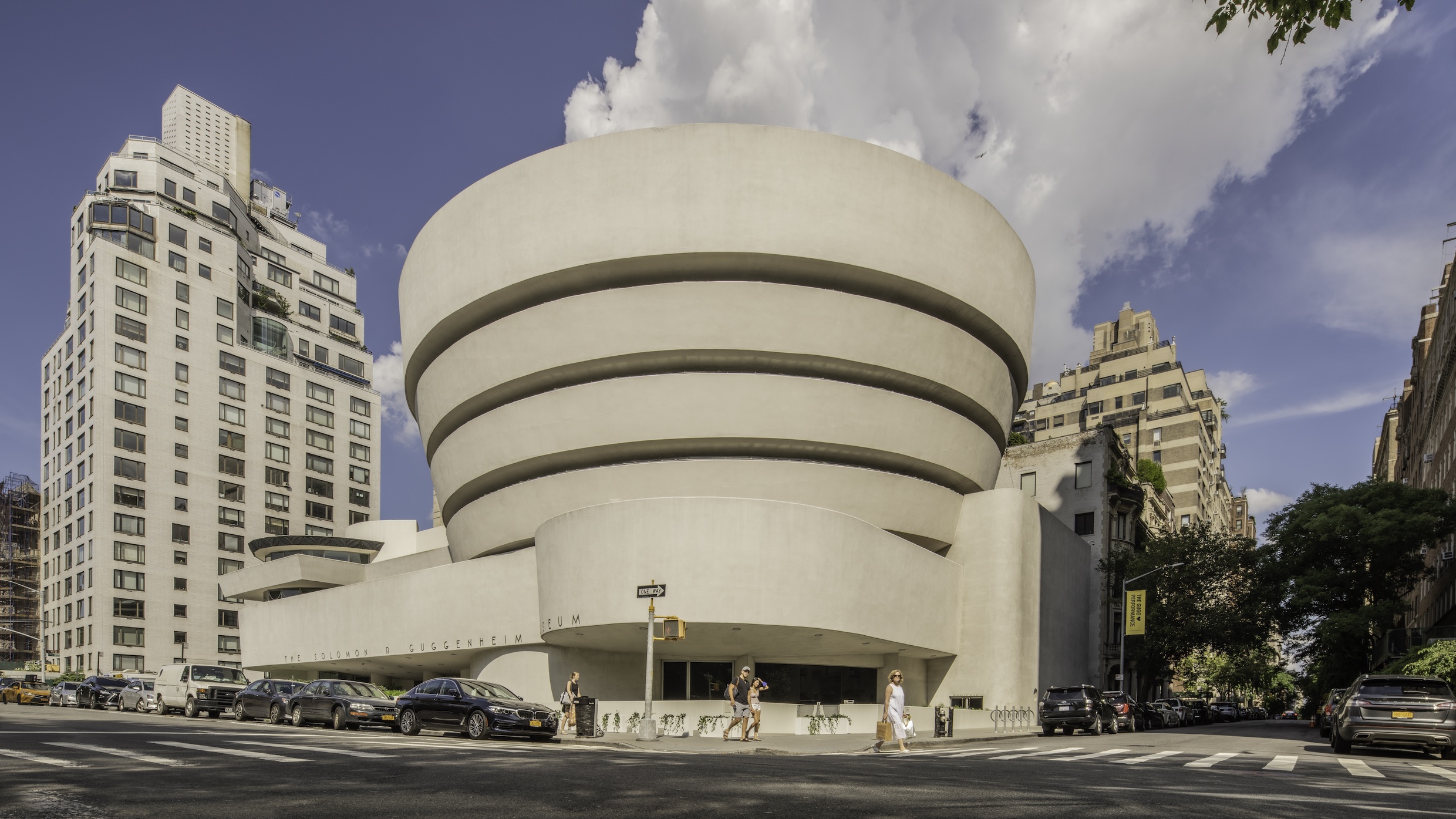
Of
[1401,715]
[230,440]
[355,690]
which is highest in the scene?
[230,440]

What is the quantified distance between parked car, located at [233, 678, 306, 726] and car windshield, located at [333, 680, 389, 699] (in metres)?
2.09

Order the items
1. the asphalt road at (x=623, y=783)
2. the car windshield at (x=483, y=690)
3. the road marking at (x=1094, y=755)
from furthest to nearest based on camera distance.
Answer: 1. the car windshield at (x=483, y=690)
2. the road marking at (x=1094, y=755)
3. the asphalt road at (x=623, y=783)

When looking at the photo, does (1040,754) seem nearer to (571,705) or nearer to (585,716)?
(585,716)

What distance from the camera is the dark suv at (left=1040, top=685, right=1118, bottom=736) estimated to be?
1259 inches

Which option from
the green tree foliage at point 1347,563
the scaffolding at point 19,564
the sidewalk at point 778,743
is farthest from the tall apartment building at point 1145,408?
the scaffolding at point 19,564

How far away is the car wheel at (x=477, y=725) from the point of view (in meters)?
21.6

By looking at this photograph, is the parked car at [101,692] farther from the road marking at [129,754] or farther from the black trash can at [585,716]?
the road marking at [129,754]

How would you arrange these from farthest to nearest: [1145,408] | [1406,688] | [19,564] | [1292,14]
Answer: [1145,408]
[19,564]
[1406,688]
[1292,14]

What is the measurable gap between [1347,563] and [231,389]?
267ft

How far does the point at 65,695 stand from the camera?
1706 inches

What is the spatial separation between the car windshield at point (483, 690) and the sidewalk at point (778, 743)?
1765mm

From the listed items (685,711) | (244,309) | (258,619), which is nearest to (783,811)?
(685,711)

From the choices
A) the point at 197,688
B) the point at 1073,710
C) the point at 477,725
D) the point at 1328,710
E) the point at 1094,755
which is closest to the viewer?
the point at 1094,755

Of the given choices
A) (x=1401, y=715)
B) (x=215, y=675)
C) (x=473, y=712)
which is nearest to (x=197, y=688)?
(x=215, y=675)
